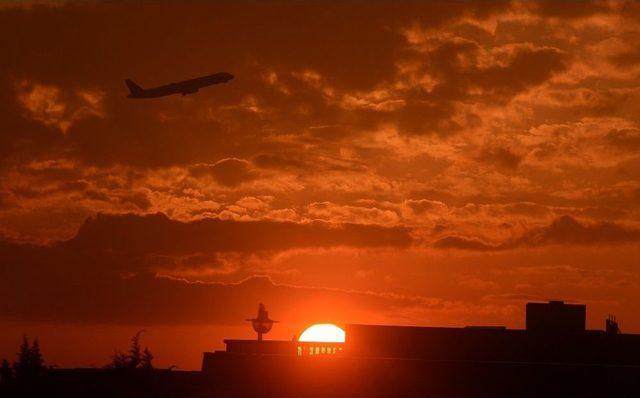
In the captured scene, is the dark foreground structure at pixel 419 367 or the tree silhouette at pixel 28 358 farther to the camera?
the tree silhouette at pixel 28 358

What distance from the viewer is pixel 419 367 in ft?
231

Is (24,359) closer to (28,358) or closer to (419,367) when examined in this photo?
(28,358)

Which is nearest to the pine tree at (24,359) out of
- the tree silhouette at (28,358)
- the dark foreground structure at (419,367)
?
the tree silhouette at (28,358)

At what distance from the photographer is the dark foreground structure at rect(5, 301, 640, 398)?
67.9 metres

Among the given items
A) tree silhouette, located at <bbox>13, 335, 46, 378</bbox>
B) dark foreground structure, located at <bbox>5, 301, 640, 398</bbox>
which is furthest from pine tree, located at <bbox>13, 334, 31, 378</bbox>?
dark foreground structure, located at <bbox>5, 301, 640, 398</bbox>

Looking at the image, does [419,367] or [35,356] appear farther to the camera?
[35,356]

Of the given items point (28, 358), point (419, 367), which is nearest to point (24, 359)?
point (28, 358)

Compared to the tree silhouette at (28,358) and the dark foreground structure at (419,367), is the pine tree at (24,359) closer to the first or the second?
the tree silhouette at (28,358)

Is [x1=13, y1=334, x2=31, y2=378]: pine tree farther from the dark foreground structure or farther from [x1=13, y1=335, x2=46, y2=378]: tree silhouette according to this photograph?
the dark foreground structure

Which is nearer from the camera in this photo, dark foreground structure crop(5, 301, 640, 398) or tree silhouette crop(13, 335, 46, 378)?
dark foreground structure crop(5, 301, 640, 398)

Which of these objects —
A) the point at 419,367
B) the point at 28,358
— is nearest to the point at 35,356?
the point at 28,358

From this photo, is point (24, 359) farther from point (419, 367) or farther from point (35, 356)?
point (419, 367)

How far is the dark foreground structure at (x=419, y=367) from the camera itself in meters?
67.9

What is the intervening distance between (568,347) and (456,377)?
72.5ft
